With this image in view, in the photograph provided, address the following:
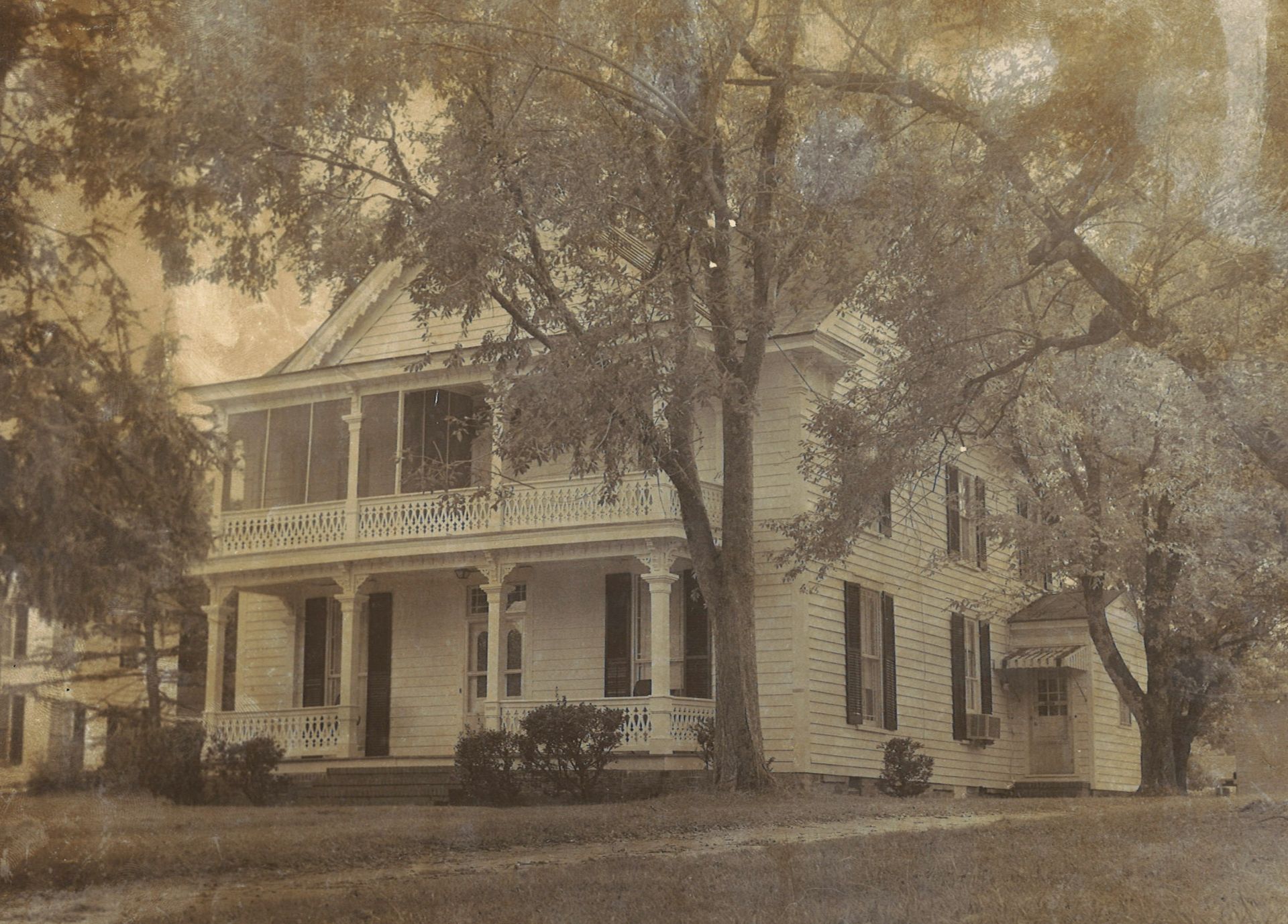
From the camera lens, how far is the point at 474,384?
9.78m

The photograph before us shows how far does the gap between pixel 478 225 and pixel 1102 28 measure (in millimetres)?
4156

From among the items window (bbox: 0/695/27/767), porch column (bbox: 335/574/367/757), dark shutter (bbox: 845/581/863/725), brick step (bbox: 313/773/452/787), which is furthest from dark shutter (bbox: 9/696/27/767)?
dark shutter (bbox: 845/581/863/725)

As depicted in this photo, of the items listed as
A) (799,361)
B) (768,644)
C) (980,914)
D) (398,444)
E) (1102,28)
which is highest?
(1102,28)

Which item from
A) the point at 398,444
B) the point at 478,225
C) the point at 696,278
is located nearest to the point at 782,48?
the point at 696,278

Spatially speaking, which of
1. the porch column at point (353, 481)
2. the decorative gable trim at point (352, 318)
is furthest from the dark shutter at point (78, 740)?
the decorative gable trim at point (352, 318)

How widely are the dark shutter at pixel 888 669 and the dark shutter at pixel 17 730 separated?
6339mm

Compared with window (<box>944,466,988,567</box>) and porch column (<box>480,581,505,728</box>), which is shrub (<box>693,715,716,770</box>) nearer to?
porch column (<box>480,581,505,728</box>)

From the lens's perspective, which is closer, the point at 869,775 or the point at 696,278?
the point at 696,278

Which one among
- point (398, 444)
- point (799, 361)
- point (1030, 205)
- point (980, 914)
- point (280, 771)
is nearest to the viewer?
point (980, 914)

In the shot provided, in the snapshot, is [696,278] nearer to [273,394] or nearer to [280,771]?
[273,394]

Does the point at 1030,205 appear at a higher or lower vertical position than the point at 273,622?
higher

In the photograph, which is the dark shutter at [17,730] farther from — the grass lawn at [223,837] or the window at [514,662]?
the window at [514,662]

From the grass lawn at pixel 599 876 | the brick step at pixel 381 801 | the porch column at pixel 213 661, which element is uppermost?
the porch column at pixel 213 661

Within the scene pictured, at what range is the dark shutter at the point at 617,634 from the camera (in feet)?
38.2
